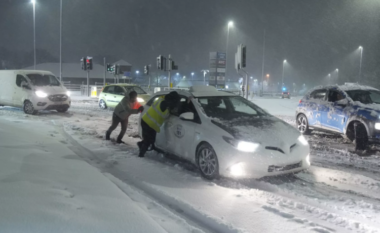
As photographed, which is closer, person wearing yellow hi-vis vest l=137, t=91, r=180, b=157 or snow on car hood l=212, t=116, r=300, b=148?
snow on car hood l=212, t=116, r=300, b=148

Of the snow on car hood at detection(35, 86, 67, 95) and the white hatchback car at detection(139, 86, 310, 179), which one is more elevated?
the snow on car hood at detection(35, 86, 67, 95)

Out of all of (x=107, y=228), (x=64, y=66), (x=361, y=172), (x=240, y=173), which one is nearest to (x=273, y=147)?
Result: (x=240, y=173)

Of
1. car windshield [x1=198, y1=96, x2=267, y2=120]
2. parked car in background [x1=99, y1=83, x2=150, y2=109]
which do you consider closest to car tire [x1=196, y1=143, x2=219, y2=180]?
car windshield [x1=198, y1=96, x2=267, y2=120]

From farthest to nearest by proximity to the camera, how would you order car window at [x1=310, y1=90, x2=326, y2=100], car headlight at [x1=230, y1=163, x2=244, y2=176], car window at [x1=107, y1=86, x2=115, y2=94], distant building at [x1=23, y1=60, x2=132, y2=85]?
distant building at [x1=23, y1=60, x2=132, y2=85] → car window at [x1=107, y1=86, x2=115, y2=94] → car window at [x1=310, y1=90, x2=326, y2=100] → car headlight at [x1=230, y1=163, x2=244, y2=176]

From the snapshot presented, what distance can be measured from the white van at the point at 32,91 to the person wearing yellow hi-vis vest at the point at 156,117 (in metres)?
9.24

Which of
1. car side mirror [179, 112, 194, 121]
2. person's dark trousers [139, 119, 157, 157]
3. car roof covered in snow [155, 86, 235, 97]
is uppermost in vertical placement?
car roof covered in snow [155, 86, 235, 97]

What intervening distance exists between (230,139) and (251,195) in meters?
1.00

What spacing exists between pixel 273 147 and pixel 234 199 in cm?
120

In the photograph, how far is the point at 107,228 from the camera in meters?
3.46

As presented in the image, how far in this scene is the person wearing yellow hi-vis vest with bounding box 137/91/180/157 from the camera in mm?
6745

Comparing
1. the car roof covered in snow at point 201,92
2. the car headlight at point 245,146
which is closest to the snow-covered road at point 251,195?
the car headlight at point 245,146

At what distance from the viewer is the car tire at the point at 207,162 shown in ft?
18.4

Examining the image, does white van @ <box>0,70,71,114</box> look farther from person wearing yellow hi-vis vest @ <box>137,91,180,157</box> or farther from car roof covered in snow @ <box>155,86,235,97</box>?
car roof covered in snow @ <box>155,86,235,97</box>

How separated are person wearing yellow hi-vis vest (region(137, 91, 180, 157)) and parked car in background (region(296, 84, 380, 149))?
17.0ft
